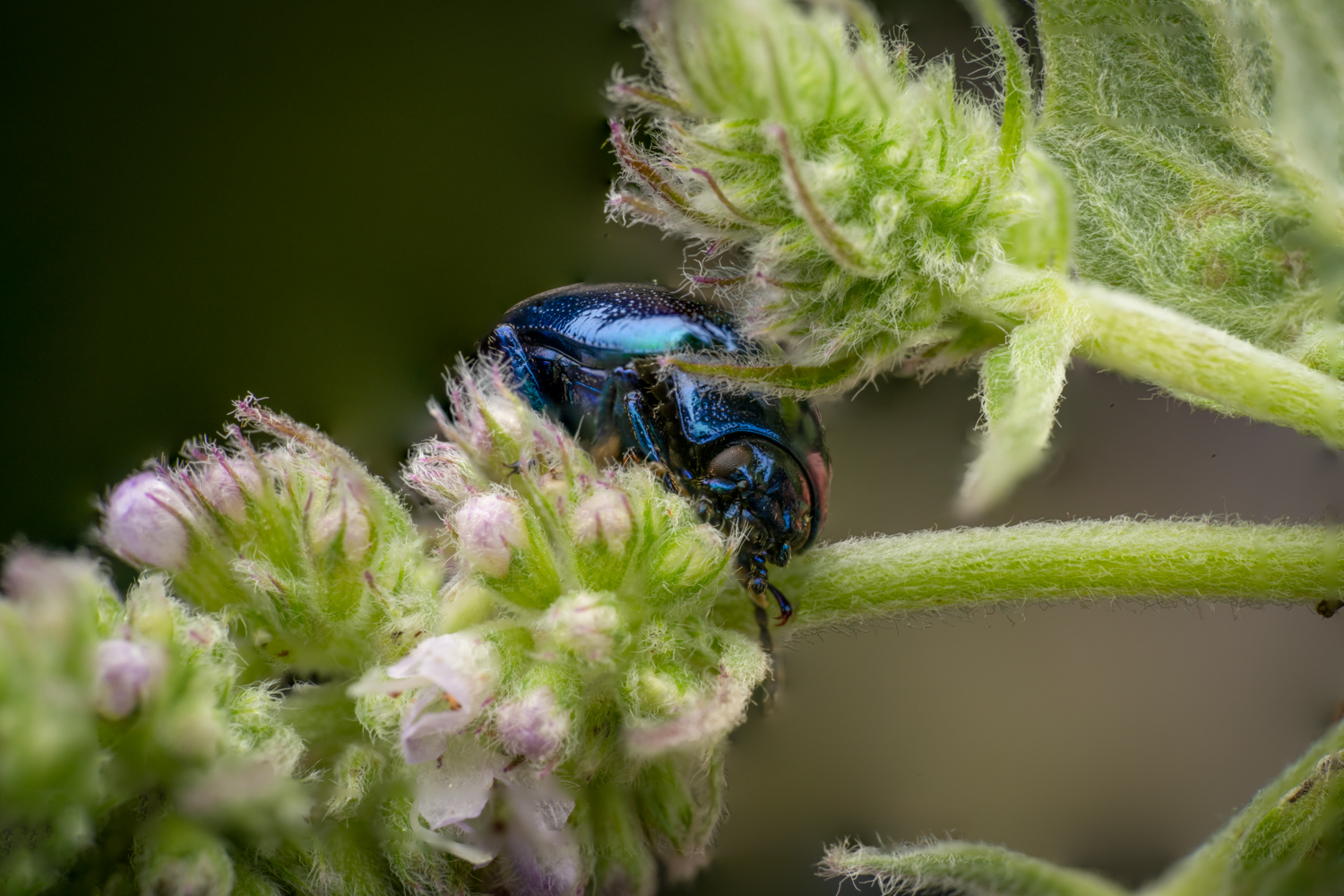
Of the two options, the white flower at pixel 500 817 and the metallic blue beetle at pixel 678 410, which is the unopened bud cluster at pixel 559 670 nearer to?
the white flower at pixel 500 817

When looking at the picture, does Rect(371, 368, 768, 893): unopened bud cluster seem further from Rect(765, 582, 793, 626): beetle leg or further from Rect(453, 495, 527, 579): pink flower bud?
Rect(765, 582, 793, 626): beetle leg

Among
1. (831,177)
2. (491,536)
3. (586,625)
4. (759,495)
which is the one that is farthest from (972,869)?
(831,177)

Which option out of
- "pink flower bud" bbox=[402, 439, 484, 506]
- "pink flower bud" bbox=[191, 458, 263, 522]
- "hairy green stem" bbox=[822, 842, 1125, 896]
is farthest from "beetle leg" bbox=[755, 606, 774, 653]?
"pink flower bud" bbox=[191, 458, 263, 522]

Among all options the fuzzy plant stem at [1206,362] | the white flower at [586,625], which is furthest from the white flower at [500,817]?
the fuzzy plant stem at [1206,362]

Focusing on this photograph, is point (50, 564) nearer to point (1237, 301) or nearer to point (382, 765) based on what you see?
point (382, 765)

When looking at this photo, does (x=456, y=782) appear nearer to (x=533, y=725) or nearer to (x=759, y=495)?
(x=533, y=725)
